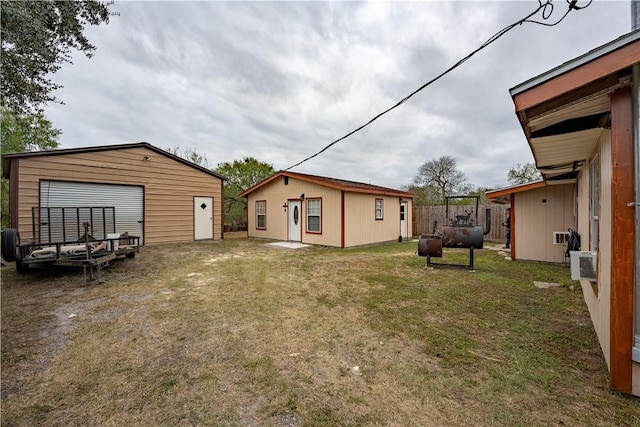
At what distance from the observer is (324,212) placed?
1041cm

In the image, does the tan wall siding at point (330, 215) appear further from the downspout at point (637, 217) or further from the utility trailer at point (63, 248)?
the downspout at point (637, 217)

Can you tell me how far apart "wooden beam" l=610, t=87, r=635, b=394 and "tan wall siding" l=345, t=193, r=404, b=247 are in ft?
26.4

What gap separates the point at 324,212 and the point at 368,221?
215cm

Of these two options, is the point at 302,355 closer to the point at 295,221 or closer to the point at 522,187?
the point at 522,187

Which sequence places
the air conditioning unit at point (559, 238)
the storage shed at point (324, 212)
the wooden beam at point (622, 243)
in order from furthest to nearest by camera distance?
the storage shed at point (324, 212)
the air conditioning unit at point (559, 238)
the wooden beam at point (622, 243)

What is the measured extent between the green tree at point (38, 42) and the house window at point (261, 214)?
832cm

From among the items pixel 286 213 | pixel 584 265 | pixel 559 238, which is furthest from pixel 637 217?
pixel 286 213

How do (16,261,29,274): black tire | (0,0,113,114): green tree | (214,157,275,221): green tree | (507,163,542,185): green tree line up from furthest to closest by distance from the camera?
1. (214,157,275,221): green tree
2. (507,163,542,185): green tree
3. (16,261,29,274): black tire
4. (0,0,113,114): green tree

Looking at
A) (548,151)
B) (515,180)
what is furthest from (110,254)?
(515,180)

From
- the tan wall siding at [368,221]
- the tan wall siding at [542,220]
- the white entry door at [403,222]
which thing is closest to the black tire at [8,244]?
the tan wall siding at [368,221]

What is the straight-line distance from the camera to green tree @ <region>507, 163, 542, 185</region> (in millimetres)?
16906

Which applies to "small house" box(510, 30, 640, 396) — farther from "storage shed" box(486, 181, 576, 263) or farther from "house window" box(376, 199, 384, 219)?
"house window" box(376, 199, 384, 219)

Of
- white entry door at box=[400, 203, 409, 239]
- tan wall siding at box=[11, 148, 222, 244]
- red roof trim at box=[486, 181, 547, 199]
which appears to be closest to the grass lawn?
red roof trim at box=[486, 181, 547, 199]

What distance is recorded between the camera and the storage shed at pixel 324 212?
10.1 metres
